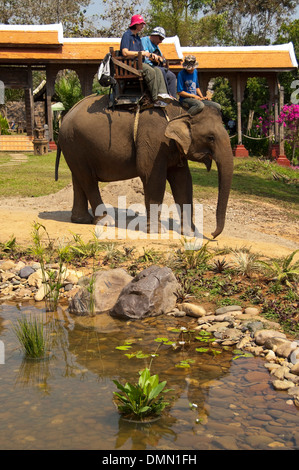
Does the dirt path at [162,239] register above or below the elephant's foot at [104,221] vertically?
below

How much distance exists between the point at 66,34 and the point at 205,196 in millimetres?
30951

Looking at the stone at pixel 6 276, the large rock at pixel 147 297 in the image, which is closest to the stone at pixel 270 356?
the large rock at pixel 147 297

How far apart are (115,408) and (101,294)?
8.19 feet

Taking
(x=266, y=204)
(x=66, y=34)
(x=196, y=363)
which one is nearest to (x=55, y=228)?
(x=196, y=363)

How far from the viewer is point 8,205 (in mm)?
12359

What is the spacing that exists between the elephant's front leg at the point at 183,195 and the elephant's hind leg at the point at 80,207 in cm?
148

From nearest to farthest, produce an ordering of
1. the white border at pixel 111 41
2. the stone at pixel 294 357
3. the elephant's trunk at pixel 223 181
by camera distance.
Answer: the stone at pixel 294 357, the elephant's trunk at pixel 223 181, the white border at pixel 111 41

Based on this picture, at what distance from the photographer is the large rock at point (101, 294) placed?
7.15 m

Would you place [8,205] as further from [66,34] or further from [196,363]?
[66,34]

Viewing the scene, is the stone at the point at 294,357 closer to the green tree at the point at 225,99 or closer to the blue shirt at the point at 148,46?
the blue shirt at the point at 148,46

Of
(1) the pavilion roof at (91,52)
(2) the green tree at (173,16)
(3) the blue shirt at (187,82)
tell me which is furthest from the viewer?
(2) the green tree at (173,16)

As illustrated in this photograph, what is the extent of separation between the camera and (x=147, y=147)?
365 inches

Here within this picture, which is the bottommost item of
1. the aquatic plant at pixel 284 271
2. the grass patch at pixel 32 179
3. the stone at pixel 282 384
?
the stone at pixel 282 384

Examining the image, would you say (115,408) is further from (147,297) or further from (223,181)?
(223,181)
